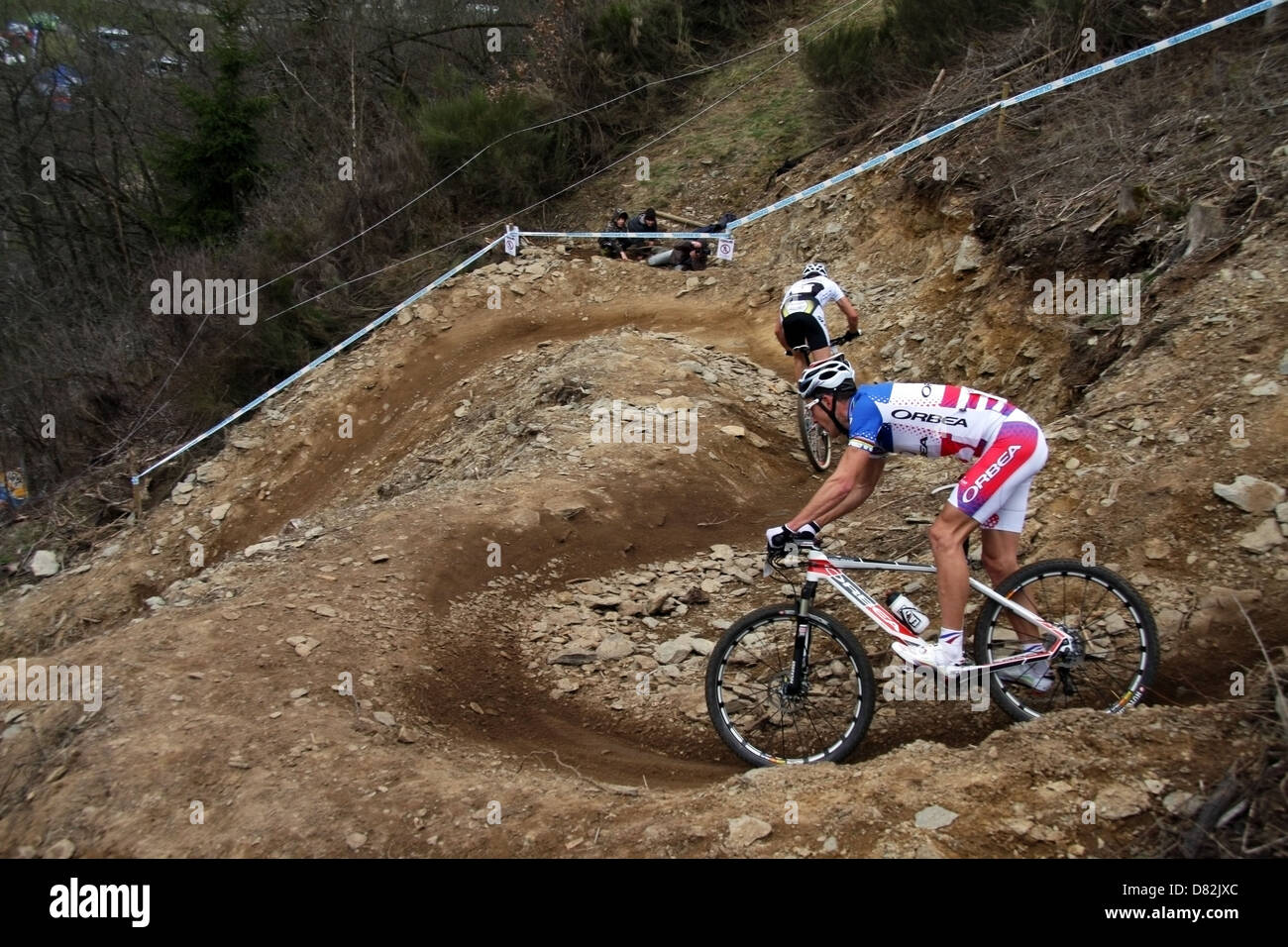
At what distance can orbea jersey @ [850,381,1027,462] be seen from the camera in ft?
14.6

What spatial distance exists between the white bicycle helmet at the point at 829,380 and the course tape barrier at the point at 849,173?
7867 mm

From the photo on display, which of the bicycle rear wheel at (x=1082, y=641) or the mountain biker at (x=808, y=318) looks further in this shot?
the mountain biker at (x=808, y=318)

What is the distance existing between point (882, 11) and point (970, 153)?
6.87 m

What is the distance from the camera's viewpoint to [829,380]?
459cm

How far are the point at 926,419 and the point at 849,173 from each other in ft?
33.6

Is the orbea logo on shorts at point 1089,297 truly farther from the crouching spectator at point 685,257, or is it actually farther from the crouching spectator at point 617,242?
the crouching spectator at point 617,242

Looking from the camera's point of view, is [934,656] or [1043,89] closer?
[934,656]

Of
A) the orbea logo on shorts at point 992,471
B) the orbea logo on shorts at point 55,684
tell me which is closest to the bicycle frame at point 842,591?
the orbea logo on shorts at point 992,471

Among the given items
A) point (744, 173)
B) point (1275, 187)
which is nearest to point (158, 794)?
point (1275, 187)

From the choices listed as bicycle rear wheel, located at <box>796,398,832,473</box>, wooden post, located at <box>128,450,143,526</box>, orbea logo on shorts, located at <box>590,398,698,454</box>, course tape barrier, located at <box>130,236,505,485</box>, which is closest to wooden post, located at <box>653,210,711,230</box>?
course tape barrier, located at <box>130,236,505,485</box>

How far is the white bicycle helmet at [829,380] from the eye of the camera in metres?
4.57

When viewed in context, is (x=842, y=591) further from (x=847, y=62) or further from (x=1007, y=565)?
(x=847, y=62)

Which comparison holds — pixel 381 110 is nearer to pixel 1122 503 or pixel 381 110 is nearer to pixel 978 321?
pixel 978 321

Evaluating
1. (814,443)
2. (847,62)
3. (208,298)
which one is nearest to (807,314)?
(814,443)
